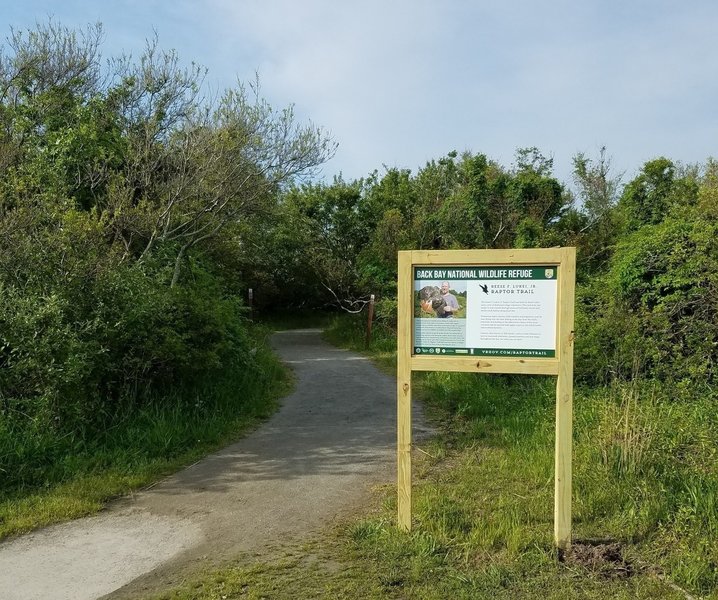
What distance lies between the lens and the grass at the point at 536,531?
11.7 feet

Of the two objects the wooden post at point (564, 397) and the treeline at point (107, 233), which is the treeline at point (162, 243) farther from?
the wooden post at point (564, 397)

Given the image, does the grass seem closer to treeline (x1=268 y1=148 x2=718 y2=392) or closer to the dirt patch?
the dirt patch

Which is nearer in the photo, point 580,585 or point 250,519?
point 580,585

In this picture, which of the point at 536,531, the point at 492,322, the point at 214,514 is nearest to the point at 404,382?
the point at 492,322

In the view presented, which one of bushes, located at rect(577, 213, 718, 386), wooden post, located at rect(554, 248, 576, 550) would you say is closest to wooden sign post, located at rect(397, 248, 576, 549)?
wooden post, located at rect(554, 248, 576, 550)

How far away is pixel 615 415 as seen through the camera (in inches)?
223

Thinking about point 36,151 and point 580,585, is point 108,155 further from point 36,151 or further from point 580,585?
point 580,585

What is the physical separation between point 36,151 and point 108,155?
3.43 feet

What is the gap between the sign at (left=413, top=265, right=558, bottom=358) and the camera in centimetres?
411

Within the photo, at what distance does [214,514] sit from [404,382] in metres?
1.88

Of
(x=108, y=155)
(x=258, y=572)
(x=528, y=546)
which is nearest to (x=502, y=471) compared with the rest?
(x=528, y=546)

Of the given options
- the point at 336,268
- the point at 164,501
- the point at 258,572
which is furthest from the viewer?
the point at 336,268

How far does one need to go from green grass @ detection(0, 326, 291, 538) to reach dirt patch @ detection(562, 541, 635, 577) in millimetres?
3623

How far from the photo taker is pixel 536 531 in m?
4.28
